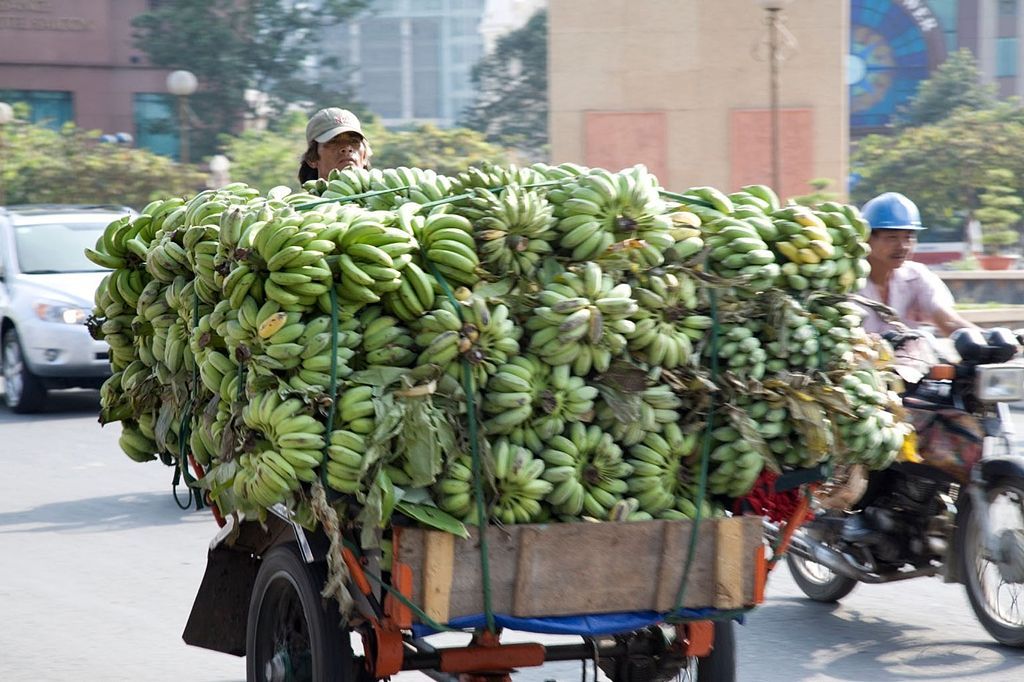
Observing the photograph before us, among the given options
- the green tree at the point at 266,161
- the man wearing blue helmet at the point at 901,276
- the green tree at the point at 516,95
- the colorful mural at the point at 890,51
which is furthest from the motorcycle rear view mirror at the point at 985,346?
the colorful mural at the point at 890,51

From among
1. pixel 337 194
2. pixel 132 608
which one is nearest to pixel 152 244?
pixel 337 194

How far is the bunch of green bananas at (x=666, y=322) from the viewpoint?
3586mm

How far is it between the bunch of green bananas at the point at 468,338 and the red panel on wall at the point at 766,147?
682 inches

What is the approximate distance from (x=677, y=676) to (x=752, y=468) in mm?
868

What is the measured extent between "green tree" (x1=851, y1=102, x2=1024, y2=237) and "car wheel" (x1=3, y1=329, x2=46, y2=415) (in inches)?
1008

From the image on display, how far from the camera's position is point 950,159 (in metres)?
35.5

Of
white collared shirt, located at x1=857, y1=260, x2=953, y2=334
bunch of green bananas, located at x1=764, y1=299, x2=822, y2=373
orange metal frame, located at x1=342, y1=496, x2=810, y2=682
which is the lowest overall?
orange metal frame, located at x1=342, y1=496, x2=810, y2=682

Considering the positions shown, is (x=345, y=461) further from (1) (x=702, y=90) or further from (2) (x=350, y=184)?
(1) (x=702, y=90)

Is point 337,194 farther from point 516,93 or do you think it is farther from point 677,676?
point 516,93

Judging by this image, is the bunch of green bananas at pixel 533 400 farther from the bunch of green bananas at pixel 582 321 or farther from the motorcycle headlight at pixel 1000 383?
Answer: the motorcycle headlight at pixel 1000 383

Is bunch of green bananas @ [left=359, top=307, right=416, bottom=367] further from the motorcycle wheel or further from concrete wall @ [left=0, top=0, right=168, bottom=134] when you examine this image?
concrete wall @ [left=0, top=0, right=168, bottom=134]

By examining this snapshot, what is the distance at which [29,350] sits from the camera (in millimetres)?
12164

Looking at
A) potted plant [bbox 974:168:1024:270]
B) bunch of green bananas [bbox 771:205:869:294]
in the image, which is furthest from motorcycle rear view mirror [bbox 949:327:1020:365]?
potted plant [bbox 974:168:1024:270]

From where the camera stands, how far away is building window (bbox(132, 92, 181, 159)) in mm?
49406
